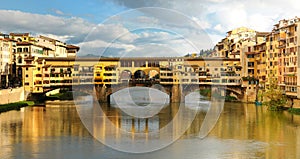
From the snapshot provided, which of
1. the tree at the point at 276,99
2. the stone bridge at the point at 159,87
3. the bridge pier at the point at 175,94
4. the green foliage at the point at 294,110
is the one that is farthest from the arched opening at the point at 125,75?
the green foliage at the point at 294,110

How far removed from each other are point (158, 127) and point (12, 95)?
12115 mm

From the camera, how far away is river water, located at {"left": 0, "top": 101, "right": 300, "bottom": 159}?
43.4 feet

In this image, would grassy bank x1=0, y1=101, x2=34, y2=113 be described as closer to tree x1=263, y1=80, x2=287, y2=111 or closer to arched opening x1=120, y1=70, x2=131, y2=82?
arched opening x1=120, y1=70, x2=131, y2=82

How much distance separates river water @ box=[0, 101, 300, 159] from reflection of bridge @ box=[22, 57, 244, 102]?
7185 millimetres

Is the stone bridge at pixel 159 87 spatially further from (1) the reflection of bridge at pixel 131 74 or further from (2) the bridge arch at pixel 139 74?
(2) the bridge arch at pixel 139 74

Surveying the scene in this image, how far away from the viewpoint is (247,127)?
18.7 m

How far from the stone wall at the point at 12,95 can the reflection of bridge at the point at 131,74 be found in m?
0.97

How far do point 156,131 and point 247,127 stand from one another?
3843mm

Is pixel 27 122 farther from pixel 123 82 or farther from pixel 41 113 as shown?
pixel 123 82

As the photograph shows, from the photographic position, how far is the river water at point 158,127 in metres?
13.2

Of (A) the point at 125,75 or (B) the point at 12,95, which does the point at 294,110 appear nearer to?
(A) the point at 125,75

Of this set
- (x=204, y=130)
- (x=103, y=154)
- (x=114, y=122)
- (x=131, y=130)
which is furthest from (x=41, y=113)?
(x=103, y=154)

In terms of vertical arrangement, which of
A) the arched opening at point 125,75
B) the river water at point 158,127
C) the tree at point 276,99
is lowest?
the river water at point 158,127

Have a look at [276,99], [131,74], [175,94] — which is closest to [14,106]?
[131,74]
